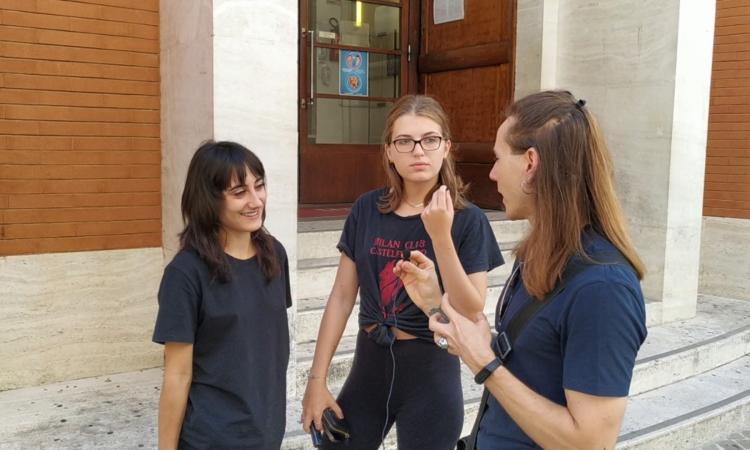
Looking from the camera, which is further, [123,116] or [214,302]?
[123,116]

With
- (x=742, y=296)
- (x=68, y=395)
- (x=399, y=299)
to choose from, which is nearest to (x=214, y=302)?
(x=399, y=299)

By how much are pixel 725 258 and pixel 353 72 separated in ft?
14.2

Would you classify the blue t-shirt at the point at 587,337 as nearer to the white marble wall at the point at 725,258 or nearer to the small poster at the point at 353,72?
the small poster at the point at 353,72

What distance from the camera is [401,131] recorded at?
2.51 m

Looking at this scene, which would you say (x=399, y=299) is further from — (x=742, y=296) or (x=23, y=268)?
(x=742, y=296)

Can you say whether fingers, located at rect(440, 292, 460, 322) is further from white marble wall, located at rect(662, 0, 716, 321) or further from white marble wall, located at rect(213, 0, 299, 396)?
white marble wall, located at rect(662, 0, 716, 321)

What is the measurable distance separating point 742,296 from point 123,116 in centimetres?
626

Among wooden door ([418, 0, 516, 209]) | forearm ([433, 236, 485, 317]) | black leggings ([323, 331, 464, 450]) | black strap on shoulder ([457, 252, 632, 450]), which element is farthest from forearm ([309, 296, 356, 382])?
wooden door ([418, 0, 516, 209])

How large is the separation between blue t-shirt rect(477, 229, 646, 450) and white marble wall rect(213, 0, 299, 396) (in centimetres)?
240

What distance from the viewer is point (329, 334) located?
2.64 metres

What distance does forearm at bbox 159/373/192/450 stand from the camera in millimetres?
2062

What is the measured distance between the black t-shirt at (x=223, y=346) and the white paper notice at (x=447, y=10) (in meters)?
5.57

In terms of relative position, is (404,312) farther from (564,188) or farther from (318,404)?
(564,188)

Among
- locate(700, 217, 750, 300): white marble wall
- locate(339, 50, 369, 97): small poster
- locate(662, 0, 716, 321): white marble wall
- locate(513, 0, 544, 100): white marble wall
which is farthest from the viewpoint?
→ locate(700, 217, 750, 300): white marble wall
